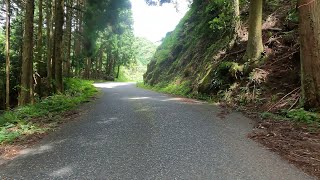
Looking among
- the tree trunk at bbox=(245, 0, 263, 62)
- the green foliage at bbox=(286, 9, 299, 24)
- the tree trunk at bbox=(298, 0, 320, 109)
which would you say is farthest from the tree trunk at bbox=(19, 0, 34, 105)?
the green foliage at bbox=(286, 9, 299, 24)

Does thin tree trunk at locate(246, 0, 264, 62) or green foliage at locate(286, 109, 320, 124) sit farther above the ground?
thin tree trunk at locate(246, 0, 264, 62)

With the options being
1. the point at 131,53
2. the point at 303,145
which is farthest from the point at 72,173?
the point at 131,53

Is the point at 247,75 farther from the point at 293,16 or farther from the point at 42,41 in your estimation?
the point at 42,41

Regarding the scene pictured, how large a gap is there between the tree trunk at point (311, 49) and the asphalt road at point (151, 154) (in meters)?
1.78

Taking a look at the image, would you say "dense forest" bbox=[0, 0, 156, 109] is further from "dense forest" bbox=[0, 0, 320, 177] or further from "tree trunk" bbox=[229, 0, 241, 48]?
"tree trunk" bbox=[229, 0, 241, 48]

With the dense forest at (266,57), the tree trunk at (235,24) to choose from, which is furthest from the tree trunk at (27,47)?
the tree trunk at (235,24)

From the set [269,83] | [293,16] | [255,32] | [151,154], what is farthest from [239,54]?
[151,154]

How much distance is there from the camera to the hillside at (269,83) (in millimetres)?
5668

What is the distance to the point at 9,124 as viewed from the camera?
7574 millimetres

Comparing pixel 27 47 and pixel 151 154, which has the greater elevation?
pixel 27 47

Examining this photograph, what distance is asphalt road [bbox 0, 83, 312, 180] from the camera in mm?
4141

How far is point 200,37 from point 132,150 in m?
18.2

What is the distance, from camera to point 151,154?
4980mm

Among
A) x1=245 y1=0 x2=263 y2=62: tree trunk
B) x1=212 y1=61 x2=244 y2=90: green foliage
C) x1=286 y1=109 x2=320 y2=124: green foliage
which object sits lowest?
x1=286 y1=109 x2=320 y2=124: green foliage
